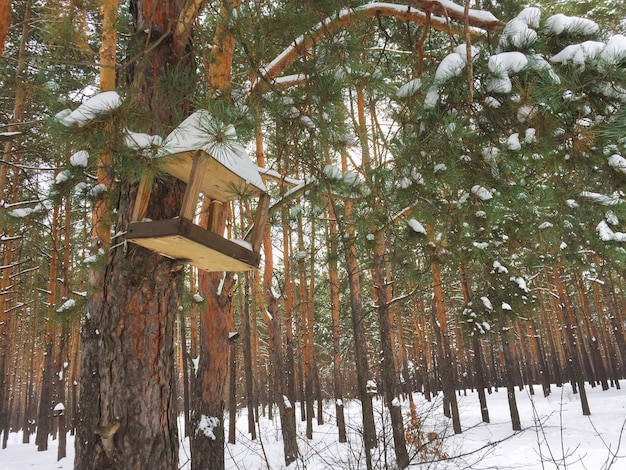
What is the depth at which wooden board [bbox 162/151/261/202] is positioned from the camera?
1.93m

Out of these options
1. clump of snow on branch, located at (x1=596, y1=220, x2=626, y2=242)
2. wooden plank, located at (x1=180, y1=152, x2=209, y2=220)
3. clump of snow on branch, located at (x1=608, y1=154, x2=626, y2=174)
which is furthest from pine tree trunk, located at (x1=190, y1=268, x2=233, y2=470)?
clump of snow on branch, located at (x1=596, y1=220, x2=626, y2=242)

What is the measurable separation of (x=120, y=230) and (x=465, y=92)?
2022mm

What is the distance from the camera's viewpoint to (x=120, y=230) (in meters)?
2.31

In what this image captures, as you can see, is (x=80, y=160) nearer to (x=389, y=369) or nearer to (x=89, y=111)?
(x=89, y=111)

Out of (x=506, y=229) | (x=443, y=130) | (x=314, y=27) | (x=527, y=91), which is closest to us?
(x=527, y=91)

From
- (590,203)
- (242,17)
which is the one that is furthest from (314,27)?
(590,203)

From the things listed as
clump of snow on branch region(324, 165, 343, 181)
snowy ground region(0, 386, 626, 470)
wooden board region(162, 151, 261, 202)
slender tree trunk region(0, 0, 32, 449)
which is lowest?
snowy ground region(0, 386, 626, 470)

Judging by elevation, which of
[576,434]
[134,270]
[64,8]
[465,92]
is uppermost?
[64,8]

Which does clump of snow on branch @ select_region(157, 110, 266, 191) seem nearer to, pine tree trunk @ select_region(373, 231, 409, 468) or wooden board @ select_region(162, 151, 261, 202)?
wooden board @ select_region(162, 151, 261, 202)

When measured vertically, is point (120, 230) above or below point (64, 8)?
below

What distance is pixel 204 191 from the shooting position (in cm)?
243

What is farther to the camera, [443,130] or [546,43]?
[443,130]

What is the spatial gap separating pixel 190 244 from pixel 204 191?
600 millimetres

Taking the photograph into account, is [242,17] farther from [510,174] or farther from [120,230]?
[510,174]
